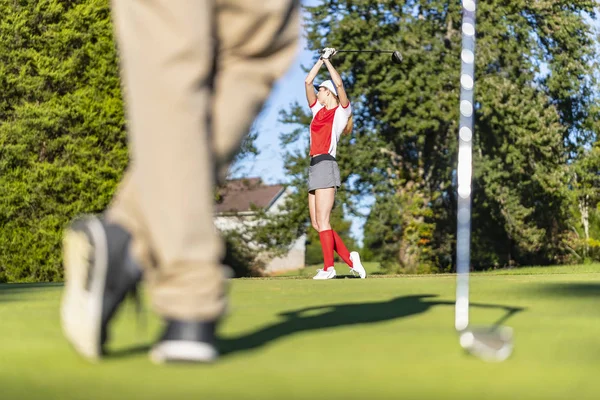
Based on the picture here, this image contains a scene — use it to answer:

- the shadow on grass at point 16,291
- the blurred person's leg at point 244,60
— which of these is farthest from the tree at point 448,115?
the blurred person's leg at point 244,60

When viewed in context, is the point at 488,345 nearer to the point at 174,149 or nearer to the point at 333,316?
the point at 174,149

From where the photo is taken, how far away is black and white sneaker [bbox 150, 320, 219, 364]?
250 centimetres

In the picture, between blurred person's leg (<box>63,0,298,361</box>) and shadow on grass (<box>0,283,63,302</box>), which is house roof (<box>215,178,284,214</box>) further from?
blurred person's leg (<box>63,0,298,361</box>)

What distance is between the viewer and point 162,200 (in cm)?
262

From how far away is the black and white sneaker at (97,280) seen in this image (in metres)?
2.66

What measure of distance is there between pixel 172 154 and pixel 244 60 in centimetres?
51

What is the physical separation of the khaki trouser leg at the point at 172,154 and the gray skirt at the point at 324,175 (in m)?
7.50

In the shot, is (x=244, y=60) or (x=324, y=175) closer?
(x=244, y=60)

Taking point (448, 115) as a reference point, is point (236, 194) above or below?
below

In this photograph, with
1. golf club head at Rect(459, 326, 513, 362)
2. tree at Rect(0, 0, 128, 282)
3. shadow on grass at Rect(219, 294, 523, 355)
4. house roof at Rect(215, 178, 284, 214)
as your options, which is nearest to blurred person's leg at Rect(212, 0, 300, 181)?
shadow on grass at Rect(219, 294, 523, 355)

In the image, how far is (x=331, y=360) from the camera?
8.45 feet

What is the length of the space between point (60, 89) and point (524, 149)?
1686 centimetres

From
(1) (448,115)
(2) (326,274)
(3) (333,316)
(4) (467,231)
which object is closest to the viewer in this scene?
(4) (467,231)

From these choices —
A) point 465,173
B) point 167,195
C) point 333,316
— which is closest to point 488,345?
point 465,173
